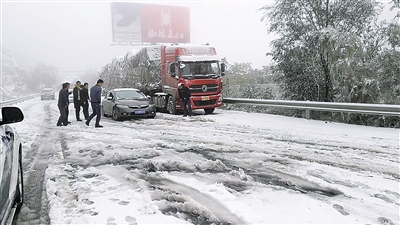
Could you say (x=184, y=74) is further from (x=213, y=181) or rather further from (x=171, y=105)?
(x=213, y=181)

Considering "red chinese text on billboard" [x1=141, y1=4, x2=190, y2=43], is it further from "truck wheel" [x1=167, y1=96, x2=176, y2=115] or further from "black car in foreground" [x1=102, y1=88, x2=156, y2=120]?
"black car in foreground" [x1=102, y1=88, x2=156, y2=120]

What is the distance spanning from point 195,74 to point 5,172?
39.5 ft

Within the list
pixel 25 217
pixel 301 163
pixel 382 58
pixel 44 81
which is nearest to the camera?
pixel 25 217

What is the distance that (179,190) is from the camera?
4043 mm

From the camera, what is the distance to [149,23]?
4044 cm

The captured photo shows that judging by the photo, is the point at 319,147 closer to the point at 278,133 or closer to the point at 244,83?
the point at 278,133

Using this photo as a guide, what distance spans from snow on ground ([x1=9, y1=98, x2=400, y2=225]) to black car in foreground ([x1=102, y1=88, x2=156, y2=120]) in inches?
202

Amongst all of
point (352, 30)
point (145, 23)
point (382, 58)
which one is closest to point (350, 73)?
point (382, 58)

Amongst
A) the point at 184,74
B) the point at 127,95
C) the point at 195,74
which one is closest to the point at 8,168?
the point at 127,95

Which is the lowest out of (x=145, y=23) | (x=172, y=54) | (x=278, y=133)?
(x=278, y=133)

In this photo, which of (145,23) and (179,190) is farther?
(145,23)

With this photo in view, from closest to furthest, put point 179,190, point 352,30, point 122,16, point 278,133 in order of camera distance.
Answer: point 179,190, point 278,133, point 352,30, point 122,16

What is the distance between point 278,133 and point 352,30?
33.7 ft

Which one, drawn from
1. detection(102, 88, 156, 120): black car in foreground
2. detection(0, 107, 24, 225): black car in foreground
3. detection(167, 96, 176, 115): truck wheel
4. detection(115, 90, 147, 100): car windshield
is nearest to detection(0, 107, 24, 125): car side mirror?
detection(0, 107, 24, 225): black car in foreground
